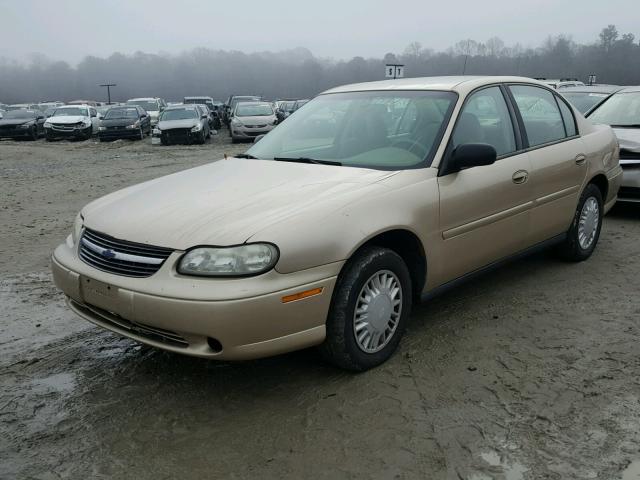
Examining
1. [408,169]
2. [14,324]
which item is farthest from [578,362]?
[14,324]

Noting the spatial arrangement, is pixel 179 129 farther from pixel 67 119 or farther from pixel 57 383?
pixel 57 383

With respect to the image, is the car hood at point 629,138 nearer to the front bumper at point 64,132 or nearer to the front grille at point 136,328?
the front grille at point 136,328

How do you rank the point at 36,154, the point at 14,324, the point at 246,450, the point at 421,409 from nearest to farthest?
the point at 246,450
the point at 421,409
the point at 14,324
the point at 36,154

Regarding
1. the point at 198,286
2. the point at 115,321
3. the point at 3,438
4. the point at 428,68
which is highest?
the point at 428,68

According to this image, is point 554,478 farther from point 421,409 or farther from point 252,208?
point 252,208

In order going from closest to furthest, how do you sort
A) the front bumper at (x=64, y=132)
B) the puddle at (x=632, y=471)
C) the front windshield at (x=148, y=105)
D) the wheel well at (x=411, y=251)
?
the puddle at (x=632, y=471) < the wheel well at (x=411, y=251) < the front bumper at (x=64, y=132) < the front windshield at (x=148, y=105)

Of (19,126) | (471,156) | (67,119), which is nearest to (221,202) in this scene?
(471,156)

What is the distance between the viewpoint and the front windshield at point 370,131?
368 cm

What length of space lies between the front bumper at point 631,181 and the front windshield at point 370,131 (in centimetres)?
402

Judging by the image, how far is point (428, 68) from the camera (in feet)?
204

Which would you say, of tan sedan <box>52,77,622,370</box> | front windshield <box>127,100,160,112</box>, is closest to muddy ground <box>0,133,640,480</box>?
tan sedan <box>52,77,622,370</box>

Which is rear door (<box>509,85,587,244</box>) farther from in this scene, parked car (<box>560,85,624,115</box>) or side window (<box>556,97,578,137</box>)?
parked car (<box>560,85,624,115</box>)

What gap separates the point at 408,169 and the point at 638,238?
3.83 meters

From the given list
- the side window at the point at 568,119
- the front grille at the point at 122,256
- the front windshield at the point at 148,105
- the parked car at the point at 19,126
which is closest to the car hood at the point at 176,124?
the parked car at the point at 19,126
